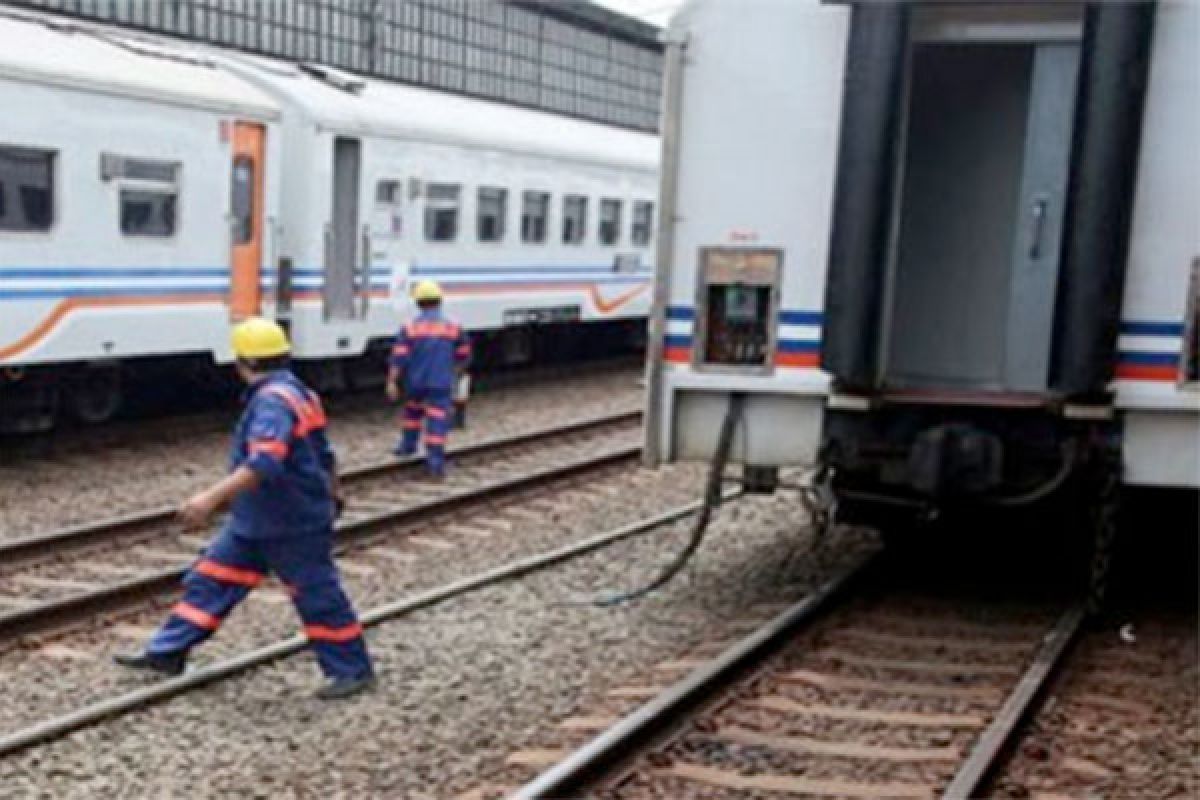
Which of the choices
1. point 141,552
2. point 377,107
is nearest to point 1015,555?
point 141,552

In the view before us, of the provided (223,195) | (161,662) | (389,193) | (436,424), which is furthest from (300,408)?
(389,193)

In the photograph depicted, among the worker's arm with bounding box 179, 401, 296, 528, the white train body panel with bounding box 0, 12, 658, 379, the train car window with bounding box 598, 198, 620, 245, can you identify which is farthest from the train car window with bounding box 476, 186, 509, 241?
the worker's arm with bounding box 179, 401, 296, 528

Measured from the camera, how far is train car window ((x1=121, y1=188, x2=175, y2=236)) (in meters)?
13.1

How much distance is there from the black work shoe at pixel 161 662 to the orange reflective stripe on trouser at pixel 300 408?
1.13 m

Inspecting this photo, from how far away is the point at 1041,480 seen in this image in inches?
314

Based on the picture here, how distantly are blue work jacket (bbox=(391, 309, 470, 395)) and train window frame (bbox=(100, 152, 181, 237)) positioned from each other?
6.94 ft

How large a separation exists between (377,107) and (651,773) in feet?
37.5

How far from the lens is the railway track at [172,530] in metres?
8.53

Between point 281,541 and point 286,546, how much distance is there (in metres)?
0.03

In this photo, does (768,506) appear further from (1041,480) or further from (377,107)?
(377,107)

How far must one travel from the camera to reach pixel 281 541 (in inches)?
271

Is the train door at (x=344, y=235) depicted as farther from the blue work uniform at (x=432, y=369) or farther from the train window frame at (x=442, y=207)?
the blue work uniform at (x=432, y=369)

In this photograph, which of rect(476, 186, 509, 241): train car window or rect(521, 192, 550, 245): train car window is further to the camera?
rect(521, 192, 550, 245): train car window

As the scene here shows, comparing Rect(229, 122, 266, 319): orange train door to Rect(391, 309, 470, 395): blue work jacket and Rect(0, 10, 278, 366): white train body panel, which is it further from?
Rect(391, 309, 470, 395): blue work jacket
